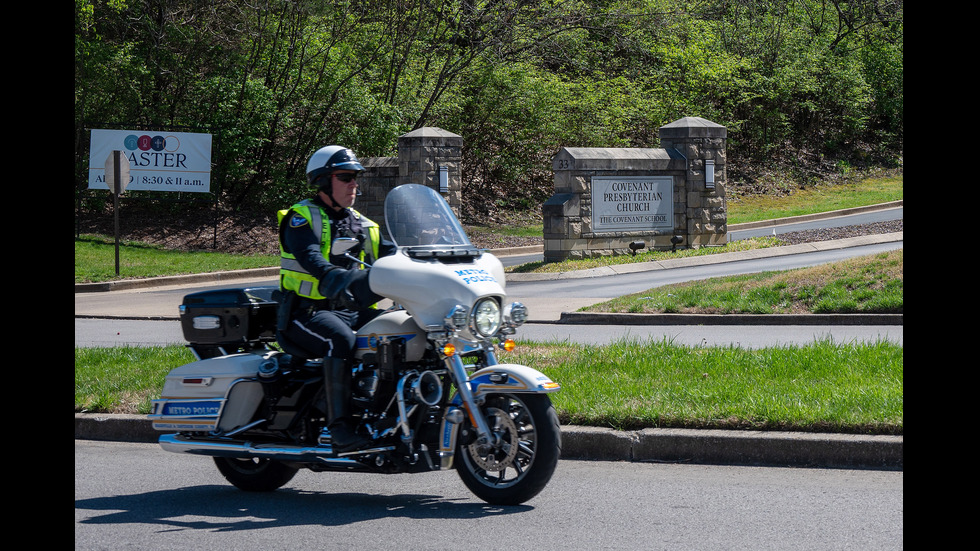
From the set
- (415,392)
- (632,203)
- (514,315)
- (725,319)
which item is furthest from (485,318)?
(632,203)

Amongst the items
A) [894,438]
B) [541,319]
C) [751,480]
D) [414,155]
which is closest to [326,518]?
[751,480]

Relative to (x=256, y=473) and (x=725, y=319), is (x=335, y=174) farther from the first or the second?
(x=725, y=319)

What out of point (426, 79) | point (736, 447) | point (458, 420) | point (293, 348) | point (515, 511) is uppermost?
point (426, 79)

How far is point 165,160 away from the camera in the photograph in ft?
84.8

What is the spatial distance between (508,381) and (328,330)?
1015 mm

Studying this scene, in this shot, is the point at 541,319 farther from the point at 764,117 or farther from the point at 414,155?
the point at 764,117

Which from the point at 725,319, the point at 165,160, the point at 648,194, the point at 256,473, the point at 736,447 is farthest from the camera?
the point at 165,160

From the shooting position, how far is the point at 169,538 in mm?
5160

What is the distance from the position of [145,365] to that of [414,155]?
1435cm

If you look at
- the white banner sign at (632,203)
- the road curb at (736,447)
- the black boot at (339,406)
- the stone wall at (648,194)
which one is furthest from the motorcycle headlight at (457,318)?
the white banner sign at (632,203)

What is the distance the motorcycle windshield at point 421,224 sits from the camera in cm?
556

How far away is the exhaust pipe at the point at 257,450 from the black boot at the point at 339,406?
3.2 inches

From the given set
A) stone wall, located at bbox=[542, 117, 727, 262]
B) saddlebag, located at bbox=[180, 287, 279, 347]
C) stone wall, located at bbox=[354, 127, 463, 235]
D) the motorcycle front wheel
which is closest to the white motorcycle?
the motorcycle front wheel

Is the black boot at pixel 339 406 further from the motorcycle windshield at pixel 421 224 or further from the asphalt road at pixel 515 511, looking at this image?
the motorcycle windshield at pixel 421 224
